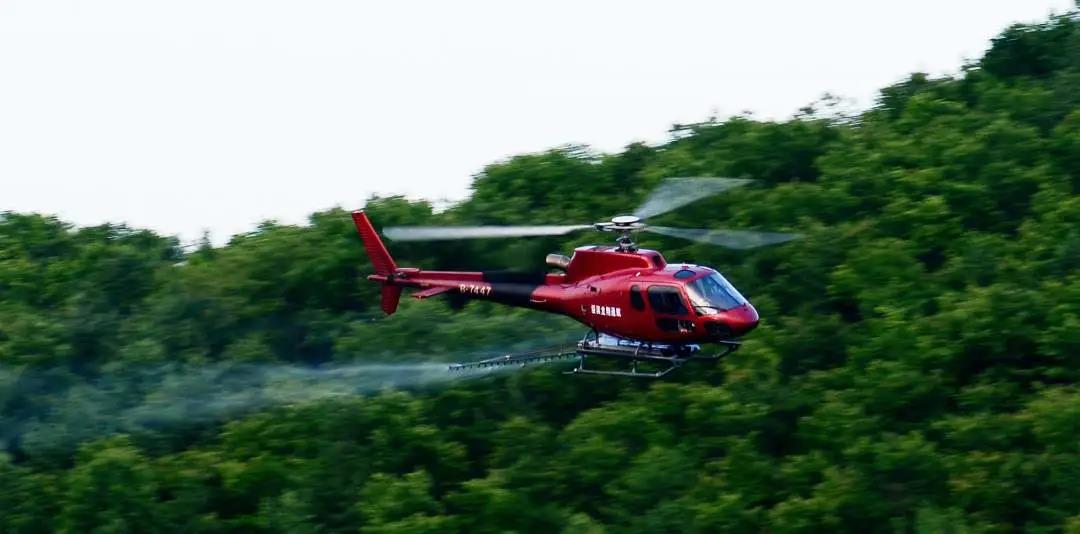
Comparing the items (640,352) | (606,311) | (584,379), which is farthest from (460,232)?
(584,379)

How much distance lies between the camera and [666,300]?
29406mm

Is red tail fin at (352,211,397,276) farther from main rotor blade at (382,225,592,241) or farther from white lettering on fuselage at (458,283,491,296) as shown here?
main rotor blade at (382,225,592,241)

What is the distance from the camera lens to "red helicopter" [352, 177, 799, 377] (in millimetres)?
29250

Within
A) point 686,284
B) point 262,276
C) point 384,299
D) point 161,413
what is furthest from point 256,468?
point 686,284

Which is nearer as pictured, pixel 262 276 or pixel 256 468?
pixel 256 468

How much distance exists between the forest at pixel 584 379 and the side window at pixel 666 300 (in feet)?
21.8

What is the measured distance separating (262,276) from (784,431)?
16197mm

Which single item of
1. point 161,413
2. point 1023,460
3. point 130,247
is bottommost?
point 1023,460

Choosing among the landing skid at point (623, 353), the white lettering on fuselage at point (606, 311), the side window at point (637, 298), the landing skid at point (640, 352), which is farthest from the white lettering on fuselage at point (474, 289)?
the side window at point (637, 298)

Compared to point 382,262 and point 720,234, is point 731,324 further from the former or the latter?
point 382,262

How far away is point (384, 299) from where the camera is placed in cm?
3372

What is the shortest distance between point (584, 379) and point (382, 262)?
9.53 metres

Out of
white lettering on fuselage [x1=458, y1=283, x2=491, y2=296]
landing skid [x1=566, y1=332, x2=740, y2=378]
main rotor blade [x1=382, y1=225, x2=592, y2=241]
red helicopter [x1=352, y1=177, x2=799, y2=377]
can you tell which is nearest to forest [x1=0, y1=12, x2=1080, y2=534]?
white lettering on fuselage [x1=458, y1=283, x2=491, y2=296]

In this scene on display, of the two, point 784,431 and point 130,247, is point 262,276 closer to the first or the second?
point 130,247
